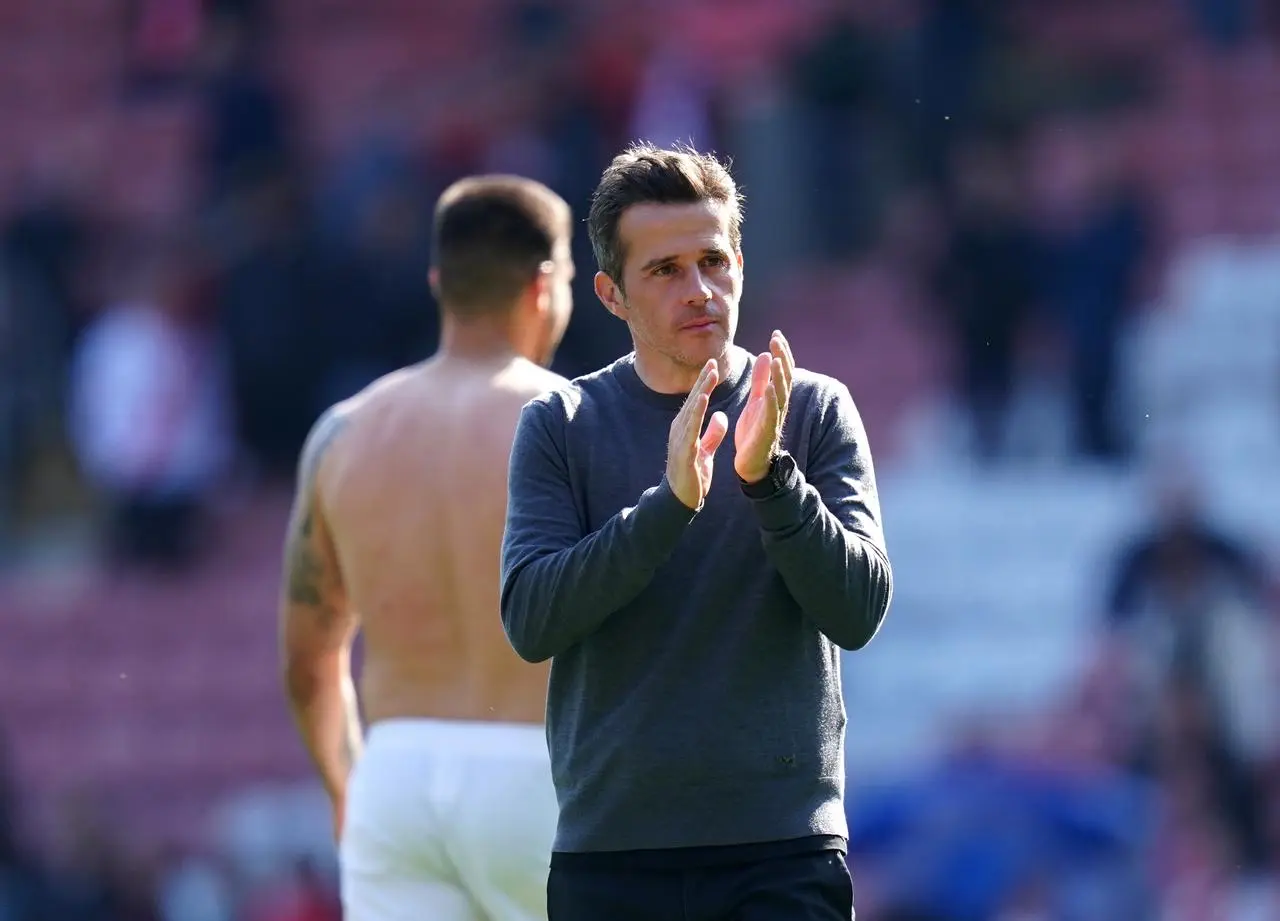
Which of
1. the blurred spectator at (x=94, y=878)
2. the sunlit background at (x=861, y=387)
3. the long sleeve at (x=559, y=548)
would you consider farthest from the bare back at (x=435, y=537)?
the blurred spectator at (x=94, y=878)

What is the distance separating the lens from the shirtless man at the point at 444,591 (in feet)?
15.2

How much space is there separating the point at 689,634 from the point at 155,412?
10.1 m

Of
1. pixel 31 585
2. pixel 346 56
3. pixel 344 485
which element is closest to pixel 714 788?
pixel 344 485

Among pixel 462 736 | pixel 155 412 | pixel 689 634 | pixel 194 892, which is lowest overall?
pixel 194 892

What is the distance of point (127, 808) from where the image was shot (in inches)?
515

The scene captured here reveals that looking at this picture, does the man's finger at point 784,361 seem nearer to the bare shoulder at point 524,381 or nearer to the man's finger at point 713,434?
the man's finger at point 713,434

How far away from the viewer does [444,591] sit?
15.5 ft

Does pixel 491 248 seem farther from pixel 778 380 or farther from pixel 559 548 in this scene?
pixel 778 380

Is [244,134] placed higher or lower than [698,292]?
higher

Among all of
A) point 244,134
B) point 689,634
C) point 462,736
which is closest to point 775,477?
point 689,634

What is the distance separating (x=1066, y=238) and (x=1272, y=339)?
44.6 inches

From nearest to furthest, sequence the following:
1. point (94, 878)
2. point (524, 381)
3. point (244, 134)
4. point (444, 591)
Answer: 1. point (444, 591)
2. point (524, 381)
3. point (94, 878)
4. point (244, 134)

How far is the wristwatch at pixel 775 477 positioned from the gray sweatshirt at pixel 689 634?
6cm

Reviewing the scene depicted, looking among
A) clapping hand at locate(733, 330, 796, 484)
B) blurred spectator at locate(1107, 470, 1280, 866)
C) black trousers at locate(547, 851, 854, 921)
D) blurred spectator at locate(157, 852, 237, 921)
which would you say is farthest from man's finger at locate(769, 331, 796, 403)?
blurred spectator at locate(157, 852, 237, 921)
